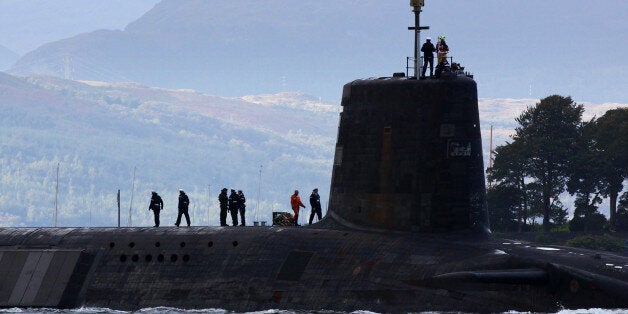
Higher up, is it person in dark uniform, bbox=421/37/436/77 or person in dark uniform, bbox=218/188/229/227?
person in dark uniform, bbox=421/37/436/77

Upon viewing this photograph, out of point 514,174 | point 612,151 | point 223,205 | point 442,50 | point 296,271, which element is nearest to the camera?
point 296,271

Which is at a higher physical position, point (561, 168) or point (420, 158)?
point (561, 168)

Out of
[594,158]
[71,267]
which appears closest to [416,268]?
[71,267]

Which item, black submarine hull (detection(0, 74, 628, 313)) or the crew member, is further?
the crew member

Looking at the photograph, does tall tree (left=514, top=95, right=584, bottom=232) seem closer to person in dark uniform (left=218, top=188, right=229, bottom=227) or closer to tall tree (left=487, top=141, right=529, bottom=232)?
tall tree (left=487, top=141, right=529, bottom=232)

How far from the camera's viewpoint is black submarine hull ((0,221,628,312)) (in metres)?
31.9

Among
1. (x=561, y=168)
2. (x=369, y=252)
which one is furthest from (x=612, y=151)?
(x=369, y=252)

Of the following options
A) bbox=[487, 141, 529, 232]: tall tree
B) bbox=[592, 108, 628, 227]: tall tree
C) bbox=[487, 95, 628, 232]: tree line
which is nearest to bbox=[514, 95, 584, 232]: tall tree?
bbox=[487, 95, 628, 232]: tree line

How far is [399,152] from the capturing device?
36781 millimetres

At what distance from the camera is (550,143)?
112438 millimetres

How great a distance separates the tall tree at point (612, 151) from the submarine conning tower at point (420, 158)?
7320cm

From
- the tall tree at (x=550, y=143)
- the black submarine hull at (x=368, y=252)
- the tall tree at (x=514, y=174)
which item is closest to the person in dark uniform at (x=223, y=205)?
the black submarine hull at (x=368, y=252)

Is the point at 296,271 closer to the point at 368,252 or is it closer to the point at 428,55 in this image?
the point at 368,252

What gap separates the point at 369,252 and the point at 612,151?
76387 millimetres
